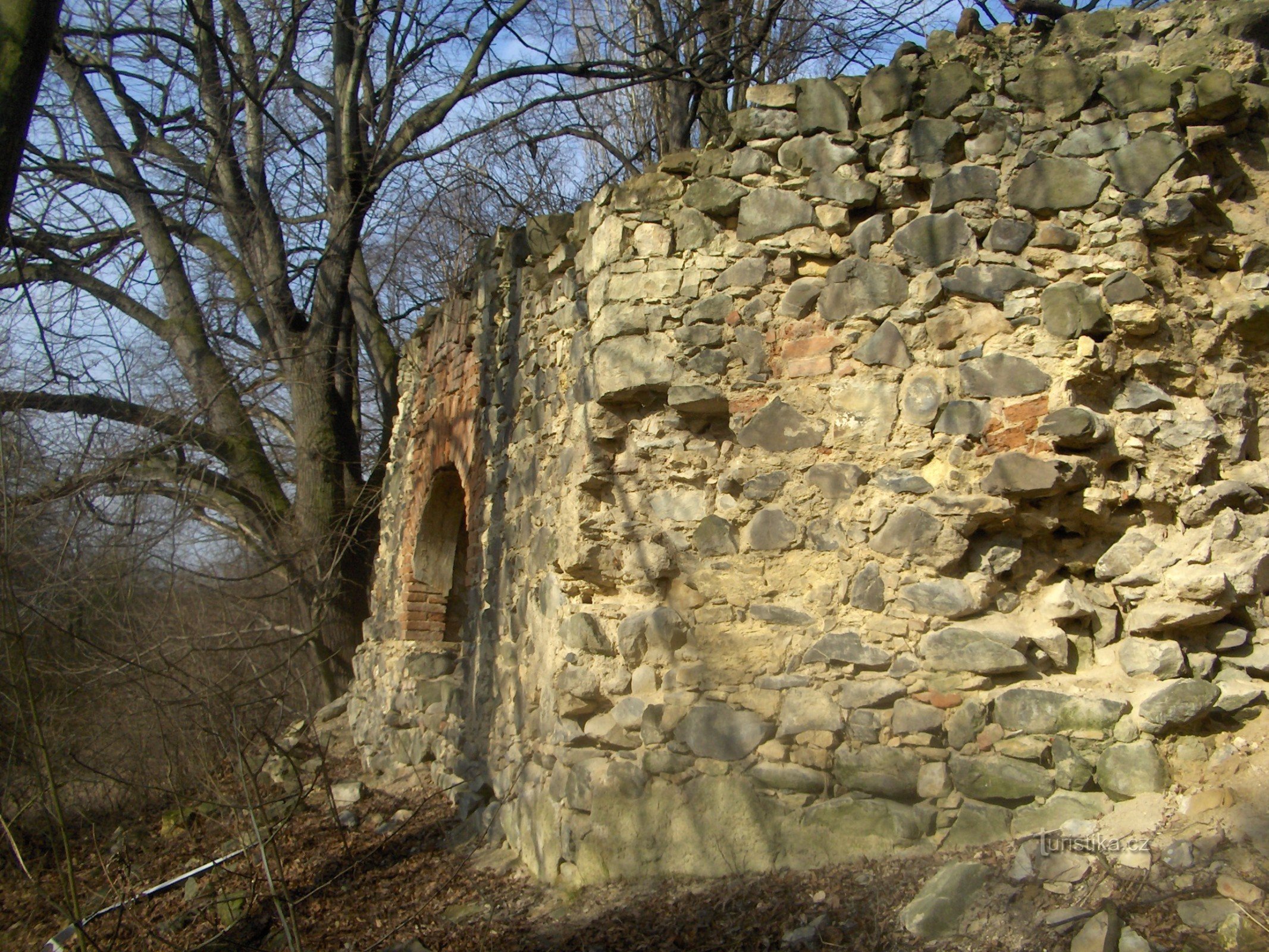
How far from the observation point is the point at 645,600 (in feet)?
12.9

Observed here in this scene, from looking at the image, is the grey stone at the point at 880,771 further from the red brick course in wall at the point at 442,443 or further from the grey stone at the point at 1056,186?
the red brick course in wall at the point at 442,443

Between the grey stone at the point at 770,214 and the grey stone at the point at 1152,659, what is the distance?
1891 millimetres

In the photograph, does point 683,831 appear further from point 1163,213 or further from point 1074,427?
point 1163,213

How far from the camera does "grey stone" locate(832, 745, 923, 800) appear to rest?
331 centimetres

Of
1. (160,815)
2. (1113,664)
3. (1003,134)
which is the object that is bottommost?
(160,815)

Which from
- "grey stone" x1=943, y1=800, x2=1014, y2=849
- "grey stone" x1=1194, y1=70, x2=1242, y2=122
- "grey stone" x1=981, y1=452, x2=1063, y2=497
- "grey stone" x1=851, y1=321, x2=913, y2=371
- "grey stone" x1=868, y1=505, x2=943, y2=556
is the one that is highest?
"grey stone" x1=1194, y1=70, x2=1242, y2=122

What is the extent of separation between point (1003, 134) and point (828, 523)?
158 cm

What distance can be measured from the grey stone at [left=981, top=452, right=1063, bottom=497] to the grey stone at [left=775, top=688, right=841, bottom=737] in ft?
3.02

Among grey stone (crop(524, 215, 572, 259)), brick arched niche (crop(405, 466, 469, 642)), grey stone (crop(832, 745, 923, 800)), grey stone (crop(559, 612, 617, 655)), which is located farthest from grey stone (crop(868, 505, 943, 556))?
brick arched niche (crop(405, 466, 469, 642))

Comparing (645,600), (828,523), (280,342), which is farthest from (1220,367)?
(280,342)

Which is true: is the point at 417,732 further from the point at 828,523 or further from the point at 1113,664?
the point at 1113,664

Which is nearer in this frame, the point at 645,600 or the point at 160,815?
the point at 645,600

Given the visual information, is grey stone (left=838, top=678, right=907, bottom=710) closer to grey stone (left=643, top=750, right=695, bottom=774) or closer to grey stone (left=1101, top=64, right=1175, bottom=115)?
grey stone (left=643, top=750, right=695, bottom=774)

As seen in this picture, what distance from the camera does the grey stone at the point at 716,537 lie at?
12.4 feet
